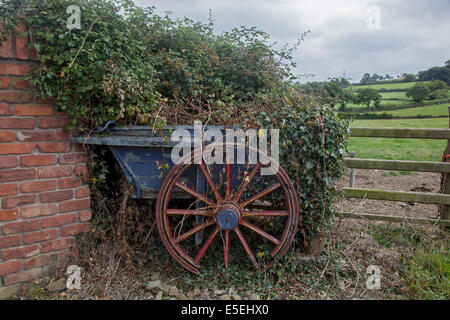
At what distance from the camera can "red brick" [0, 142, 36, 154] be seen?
231 centimetres

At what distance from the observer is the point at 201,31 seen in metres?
3.96

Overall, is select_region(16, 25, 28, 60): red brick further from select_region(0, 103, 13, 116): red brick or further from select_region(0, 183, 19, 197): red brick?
select_region(0, 183, 19, 197): red brick

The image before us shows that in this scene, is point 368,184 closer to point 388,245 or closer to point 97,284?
point 388,245

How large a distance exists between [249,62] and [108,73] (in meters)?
1.64

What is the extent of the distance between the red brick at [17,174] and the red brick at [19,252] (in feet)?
1.80

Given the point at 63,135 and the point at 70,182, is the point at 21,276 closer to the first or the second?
the point at 70,182

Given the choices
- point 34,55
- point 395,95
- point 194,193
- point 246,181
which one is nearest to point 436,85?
point 395,95

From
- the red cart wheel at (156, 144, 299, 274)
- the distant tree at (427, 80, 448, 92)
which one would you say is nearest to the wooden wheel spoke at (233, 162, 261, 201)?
the red cart wheel at (156, 144, 299, 274)

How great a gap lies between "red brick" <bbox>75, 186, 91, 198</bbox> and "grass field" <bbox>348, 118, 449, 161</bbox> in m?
5.53

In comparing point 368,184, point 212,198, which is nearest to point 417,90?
point 368,184

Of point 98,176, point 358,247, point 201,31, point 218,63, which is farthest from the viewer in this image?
point 201,31

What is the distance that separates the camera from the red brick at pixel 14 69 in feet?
7.38

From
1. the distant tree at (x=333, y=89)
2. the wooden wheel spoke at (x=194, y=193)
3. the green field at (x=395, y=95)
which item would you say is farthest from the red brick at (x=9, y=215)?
the green field at (x=395, y=95)

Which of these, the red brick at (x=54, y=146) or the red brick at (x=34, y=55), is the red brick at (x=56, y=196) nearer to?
the red brick at (x=54, y=146)
